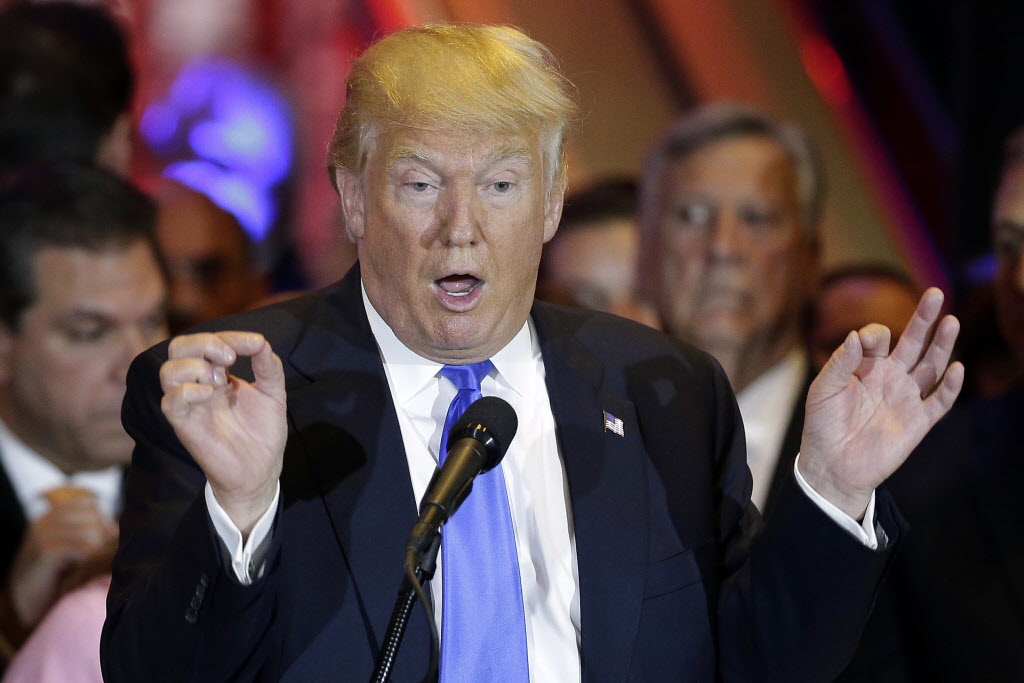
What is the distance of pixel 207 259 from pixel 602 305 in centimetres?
126

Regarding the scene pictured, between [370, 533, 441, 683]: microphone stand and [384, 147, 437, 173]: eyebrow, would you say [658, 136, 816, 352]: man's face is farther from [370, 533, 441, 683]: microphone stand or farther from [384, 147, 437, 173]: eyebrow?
[370, 533, 441, 683]: microphone stand

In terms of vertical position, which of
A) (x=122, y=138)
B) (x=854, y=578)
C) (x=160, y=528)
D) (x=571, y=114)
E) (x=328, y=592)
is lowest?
(x=854, y=578)

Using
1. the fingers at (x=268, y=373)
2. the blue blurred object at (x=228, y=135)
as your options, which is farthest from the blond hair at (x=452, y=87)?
the blue blurred object at (x=228, y=135)

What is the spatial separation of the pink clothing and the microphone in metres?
1.09

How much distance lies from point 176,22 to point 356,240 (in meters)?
3.18

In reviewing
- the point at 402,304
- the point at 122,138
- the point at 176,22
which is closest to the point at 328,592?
the point at 402,304

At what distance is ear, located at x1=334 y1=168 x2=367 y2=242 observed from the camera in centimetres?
193

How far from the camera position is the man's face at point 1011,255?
2.92 meters

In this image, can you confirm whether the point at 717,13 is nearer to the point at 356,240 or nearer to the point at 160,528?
the point at 356,240

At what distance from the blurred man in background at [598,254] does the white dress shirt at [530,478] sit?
5.97 feet

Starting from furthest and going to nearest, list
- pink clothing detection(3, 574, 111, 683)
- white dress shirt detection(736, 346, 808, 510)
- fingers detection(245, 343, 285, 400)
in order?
white dress shirt detection(736, 346, 808, 510)
pink clothing detection(3, 574, 111, 683)
fingers detection(245, 343, 285, 400)

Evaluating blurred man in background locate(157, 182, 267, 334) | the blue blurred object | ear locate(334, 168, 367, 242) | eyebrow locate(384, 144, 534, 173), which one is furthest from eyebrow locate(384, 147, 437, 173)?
the blue blurred object

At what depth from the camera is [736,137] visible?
3.74 meters

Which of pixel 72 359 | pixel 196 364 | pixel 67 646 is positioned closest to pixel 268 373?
pixel 196 364
